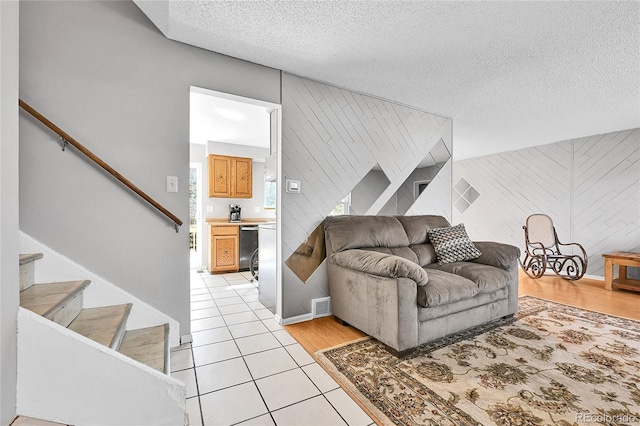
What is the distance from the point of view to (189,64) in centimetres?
227

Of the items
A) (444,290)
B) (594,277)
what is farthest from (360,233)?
(594,277)

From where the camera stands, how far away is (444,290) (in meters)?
2.15

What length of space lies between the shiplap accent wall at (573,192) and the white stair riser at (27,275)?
23.0 ft

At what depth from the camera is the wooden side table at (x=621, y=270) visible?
374 centimetres

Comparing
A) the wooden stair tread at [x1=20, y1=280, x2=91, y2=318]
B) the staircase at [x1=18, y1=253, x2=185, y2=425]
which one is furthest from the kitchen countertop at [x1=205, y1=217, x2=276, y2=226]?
the staircase at [x1=18, y1=253, x2=185, y2=425]

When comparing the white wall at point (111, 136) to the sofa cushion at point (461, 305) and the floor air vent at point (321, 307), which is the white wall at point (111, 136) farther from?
the sofa cushion at point (461, 305)

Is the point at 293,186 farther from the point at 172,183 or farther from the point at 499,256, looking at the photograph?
the point at 499,256

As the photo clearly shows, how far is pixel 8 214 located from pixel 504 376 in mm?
2776

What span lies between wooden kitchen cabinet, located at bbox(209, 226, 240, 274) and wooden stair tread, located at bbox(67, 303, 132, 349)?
291cm

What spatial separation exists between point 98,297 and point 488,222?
6862 millimetres

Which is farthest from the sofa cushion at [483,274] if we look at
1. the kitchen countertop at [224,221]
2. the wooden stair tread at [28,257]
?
the kitchen countertop at [224,221]

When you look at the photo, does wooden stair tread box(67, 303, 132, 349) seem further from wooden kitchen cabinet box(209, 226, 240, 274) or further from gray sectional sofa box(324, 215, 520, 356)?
wooden kitchen cabinet box(209, 226, 240, 274)

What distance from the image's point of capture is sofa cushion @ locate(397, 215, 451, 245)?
10.4 ft

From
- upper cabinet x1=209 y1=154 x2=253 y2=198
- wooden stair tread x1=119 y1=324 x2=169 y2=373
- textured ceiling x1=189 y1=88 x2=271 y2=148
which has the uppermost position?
textured ceiling x1=189 y1=88 x2=271 y2=148
